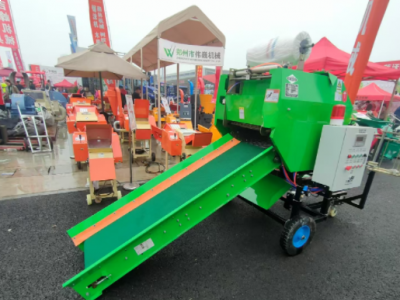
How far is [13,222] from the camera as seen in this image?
114 inches

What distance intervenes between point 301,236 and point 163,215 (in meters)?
1.67

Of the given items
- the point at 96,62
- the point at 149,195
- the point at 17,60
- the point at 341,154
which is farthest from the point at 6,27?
the point at 341,154

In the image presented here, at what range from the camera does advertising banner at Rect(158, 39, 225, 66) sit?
4879mm

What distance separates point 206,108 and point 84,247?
457 inches

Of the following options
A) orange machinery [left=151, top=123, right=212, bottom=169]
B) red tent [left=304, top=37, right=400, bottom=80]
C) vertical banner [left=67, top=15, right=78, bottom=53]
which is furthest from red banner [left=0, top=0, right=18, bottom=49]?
red tent [left=304, top=37, right=400, bottom=80]

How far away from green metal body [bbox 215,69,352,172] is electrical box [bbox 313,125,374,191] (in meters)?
0.13

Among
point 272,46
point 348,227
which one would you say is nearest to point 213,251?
point 348,227

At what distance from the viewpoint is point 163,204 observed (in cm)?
225

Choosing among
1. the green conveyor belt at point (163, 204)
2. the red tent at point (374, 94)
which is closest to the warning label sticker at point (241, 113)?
the green conveyor belt at point (163, 204)

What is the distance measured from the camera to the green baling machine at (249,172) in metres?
1.86

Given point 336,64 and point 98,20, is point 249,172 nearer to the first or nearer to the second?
point 336,64

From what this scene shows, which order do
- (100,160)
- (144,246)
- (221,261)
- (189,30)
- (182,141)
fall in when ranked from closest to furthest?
(144,246) → (221,261) → (100,160) → (182,141) → (189,30)

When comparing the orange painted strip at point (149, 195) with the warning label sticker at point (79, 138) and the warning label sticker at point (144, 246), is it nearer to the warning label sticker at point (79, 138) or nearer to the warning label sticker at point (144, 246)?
the warning label sticker at point (144, 246)

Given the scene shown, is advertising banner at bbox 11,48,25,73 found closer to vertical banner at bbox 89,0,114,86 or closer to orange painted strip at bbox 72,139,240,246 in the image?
vertical banner at bbox 89,0,114,86
